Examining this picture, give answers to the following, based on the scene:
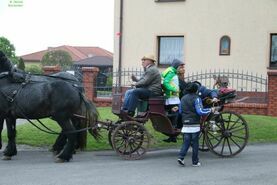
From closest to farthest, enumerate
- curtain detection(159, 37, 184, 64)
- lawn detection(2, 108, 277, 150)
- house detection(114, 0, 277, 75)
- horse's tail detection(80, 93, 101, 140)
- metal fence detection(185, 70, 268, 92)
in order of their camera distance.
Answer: horse's tail detection(80, 93, 101, 140)
lawn detection(2, 108, 277, 150)
metal fence detection(185, 70, 268, 92)
house detection(114, 0, 277, 75)
curtain detection(159, 37, 184, 64)

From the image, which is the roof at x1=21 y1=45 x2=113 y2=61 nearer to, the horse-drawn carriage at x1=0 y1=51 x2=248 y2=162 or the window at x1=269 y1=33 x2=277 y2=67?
the window at x1=269 y1=33 x2=277 y2=67

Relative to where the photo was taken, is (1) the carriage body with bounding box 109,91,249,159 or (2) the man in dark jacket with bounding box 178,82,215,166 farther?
(1) the carriage body with bounding box 109,91,249,159

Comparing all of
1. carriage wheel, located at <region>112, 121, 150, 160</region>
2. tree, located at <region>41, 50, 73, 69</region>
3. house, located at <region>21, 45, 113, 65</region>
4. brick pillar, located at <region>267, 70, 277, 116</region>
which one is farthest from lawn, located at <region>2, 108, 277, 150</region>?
house, located at <region>21, 45, 113, 65</region>

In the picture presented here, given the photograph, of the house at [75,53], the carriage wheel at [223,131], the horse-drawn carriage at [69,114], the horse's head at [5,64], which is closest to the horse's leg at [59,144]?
the horse-drawn carriage at [69,114]

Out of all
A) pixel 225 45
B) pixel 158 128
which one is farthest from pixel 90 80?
pixel 158 128

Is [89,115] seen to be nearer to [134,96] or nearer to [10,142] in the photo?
[134,96]

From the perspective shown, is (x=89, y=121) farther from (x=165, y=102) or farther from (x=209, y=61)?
(x=209, y=61)

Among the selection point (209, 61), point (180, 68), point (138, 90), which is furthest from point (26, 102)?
point (209, 61)

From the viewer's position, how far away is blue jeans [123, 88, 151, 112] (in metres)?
11.4

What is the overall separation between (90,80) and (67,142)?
39.5 feet

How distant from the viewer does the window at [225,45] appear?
25.2m

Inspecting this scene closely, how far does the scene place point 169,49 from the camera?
89.0 feet

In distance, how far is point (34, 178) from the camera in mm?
9102

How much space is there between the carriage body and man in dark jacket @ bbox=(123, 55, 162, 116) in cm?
14
